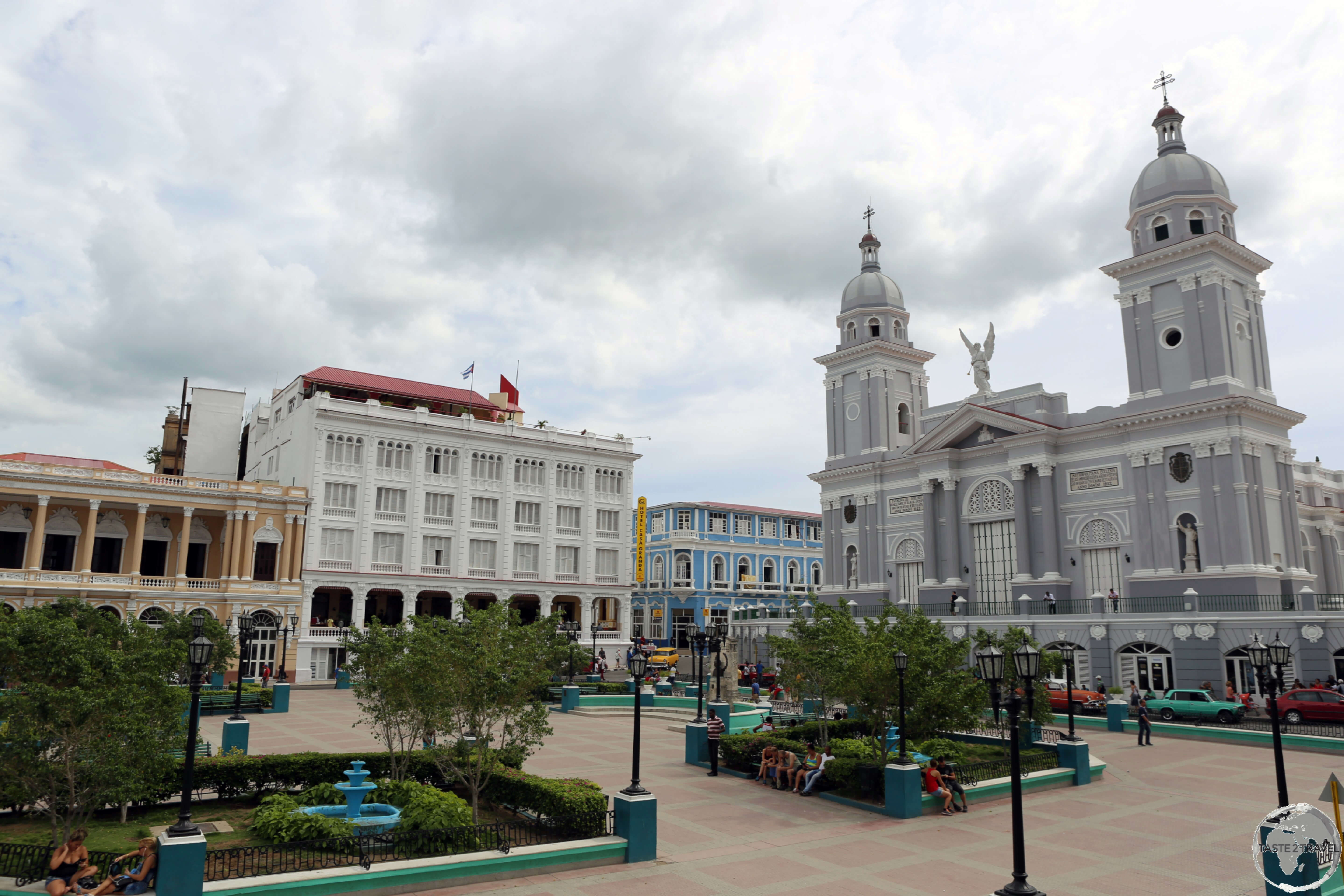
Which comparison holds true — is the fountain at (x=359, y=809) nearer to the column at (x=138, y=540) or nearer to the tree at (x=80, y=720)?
the tree at (x=80, y=720)

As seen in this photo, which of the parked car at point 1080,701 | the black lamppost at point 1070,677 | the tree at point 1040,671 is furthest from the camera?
the parked car at point 1080,701

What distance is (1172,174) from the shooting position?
4322 centimetres

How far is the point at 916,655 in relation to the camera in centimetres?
2055

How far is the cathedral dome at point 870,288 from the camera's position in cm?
5716

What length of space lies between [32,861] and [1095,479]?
4380 cm

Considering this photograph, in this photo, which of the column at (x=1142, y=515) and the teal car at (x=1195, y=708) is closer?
the teal car at (x=1195, y=708)

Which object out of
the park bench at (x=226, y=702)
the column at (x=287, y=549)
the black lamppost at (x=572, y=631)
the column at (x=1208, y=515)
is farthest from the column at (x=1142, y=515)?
the column at (x=287, y=549)

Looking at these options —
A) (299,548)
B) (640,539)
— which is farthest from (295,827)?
(640,539)

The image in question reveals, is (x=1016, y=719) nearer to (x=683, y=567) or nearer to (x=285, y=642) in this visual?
(x=285, y=642)

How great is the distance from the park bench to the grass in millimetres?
17717

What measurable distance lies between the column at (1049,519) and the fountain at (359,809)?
37.1 metres

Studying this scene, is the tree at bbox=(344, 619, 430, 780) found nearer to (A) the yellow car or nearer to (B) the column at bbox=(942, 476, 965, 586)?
(A) the yellow car

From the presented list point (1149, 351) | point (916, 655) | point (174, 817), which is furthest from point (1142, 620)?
point (174, 817)

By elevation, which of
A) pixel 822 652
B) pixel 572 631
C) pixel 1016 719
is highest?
pixel 572 631
